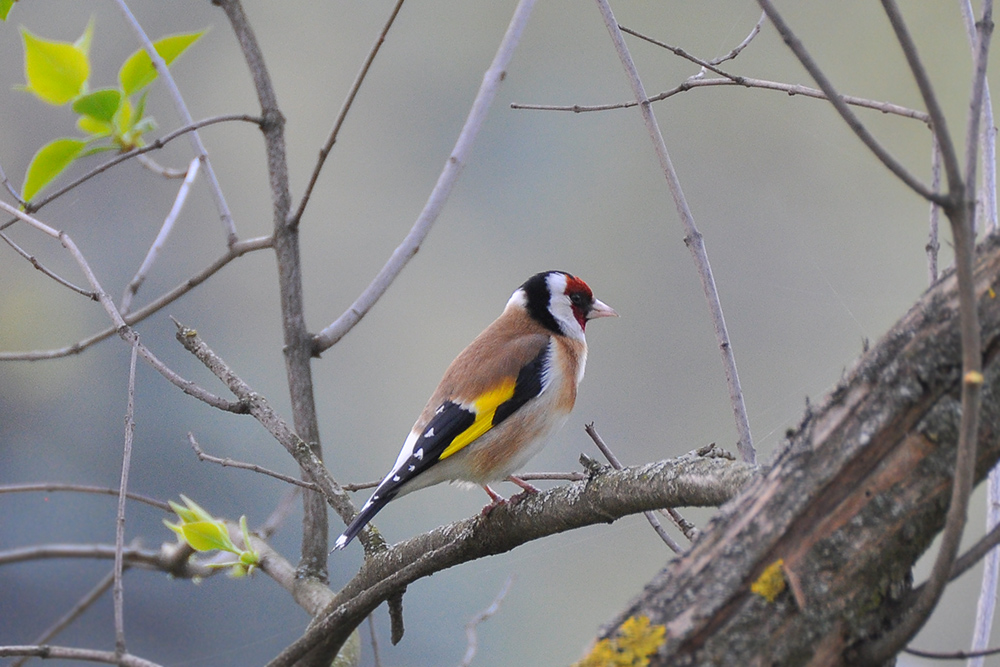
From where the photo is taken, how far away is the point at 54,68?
54.1 inches

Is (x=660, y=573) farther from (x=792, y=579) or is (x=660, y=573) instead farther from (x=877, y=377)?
(x=877, y=377)

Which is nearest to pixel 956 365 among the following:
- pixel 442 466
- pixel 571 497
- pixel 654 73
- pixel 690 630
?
pixel 690 630

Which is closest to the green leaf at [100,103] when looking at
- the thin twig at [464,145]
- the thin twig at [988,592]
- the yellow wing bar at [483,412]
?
the thin twig at [464,145]

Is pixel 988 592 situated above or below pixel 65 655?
A: below

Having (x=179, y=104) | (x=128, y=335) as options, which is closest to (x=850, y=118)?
(x=128, y=335)

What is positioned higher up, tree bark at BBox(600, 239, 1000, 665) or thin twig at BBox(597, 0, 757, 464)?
thin twig at BBox(597, 0, 757, 464)

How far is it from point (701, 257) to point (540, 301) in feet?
3.01

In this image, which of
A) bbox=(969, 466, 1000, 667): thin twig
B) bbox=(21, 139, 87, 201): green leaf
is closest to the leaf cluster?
bbox=(21, 139, 87, 201): green leaf

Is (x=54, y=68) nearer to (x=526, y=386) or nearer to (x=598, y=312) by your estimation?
(x=526, y=386)

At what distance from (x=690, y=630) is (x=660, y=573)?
0.06 meters

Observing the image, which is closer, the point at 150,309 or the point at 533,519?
the point at 533,519

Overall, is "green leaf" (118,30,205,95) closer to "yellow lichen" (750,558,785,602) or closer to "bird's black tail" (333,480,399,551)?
"bird's black tail" (333,480,399,551)

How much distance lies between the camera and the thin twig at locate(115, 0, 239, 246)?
4.40 ft

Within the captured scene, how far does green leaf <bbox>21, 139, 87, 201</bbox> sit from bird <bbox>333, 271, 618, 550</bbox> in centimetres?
75
